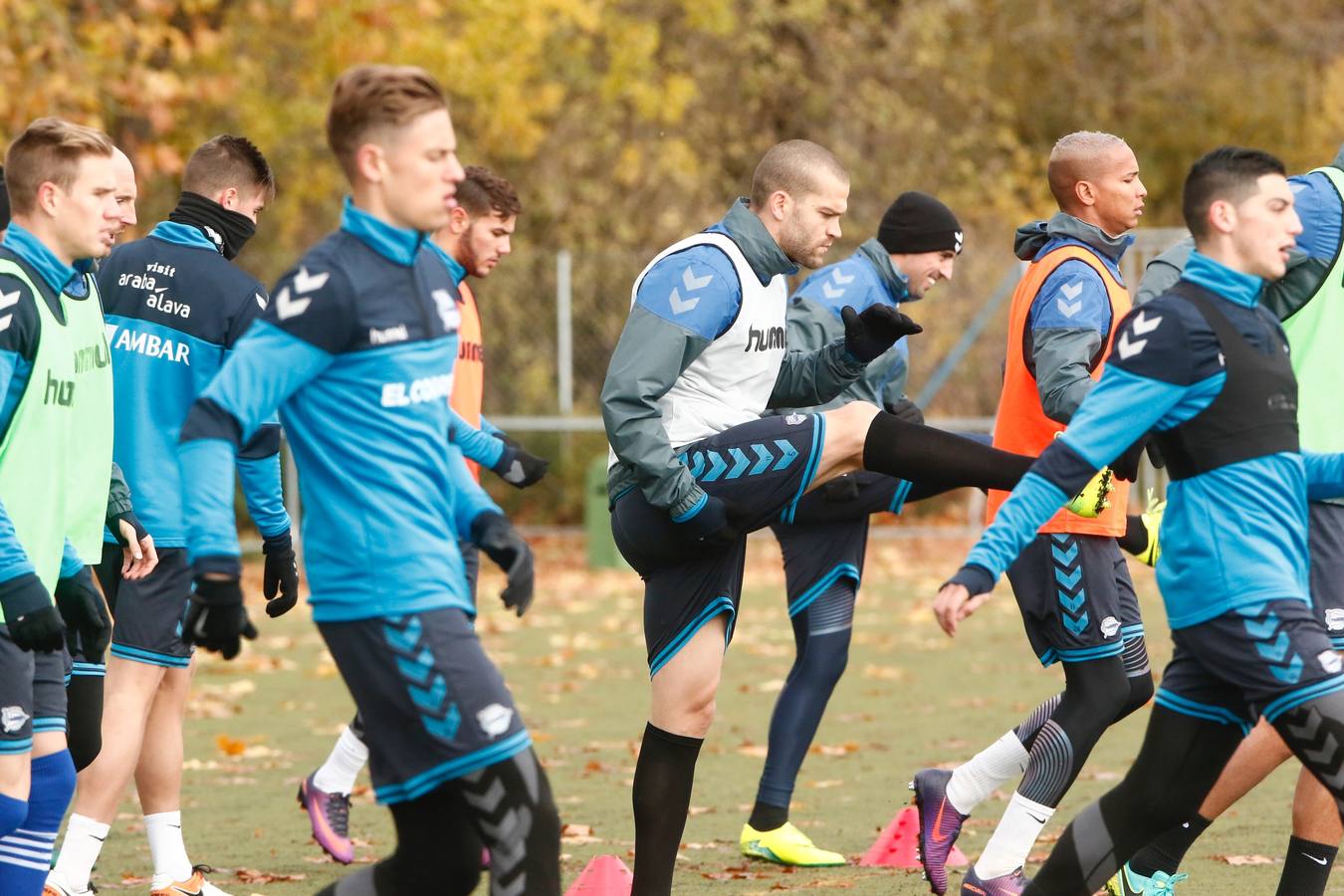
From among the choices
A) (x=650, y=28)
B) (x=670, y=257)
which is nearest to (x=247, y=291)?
(x=670, y=257)

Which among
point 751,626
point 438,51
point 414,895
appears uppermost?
point 438,51

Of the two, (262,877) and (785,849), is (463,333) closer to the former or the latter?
(262,877)

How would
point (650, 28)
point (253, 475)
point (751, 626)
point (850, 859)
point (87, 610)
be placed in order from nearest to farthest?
1. point (87, 610)
2. point (253, 475)
3. point (850, 859)
4. point (751, 626)
5. point (650, 28)

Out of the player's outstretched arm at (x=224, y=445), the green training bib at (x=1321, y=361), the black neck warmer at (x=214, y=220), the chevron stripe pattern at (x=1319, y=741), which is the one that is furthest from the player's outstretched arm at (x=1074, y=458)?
the black neck warmer at (x=214, y=220)

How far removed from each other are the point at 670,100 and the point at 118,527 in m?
18.1

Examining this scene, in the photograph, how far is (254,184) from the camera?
21.1 feet

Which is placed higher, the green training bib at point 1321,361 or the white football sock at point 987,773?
the green training bib at point 1321,361

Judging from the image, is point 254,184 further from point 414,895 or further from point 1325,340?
point 1325,340

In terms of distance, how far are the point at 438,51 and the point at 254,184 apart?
14.4 m

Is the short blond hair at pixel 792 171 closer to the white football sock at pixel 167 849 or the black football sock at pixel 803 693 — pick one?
the black football sock at pixel 803 693

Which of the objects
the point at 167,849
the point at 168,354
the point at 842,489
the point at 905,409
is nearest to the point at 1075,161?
the point at 905,409

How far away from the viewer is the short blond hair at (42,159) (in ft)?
16.8

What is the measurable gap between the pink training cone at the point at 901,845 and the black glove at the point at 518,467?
241cm

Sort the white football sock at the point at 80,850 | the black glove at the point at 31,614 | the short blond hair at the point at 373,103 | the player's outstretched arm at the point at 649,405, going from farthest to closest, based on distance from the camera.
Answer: the white football sock at the point at 80,850, the player's outstretched arm at the point at 649,405, the black glove at the point at 31,614, the short blond hair at the point at 373,103
